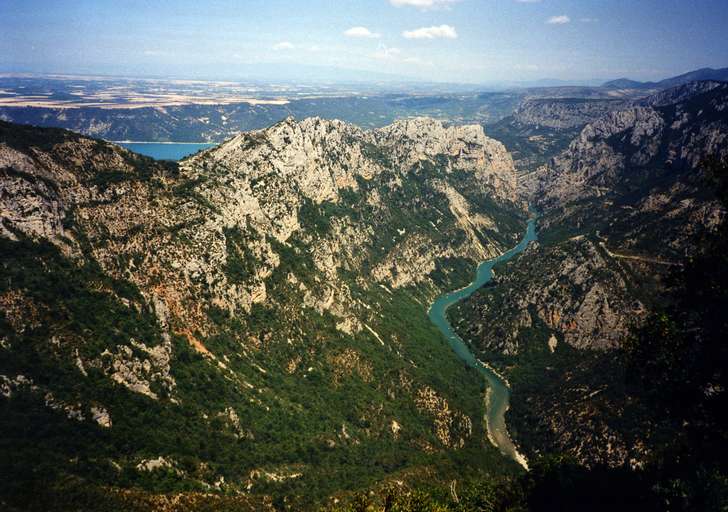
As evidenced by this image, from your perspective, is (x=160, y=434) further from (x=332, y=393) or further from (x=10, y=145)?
(x=10, y=145)

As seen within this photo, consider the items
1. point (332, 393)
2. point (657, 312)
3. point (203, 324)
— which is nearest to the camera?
point (657, 312)

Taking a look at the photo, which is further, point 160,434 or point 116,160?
point 116,160

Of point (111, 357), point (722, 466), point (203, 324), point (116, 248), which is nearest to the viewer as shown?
point (722, 466)

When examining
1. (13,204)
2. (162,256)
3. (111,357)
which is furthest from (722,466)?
(13,204)

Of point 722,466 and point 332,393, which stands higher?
point 722,466

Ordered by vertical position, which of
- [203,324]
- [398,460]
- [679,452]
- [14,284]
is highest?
[14,284]

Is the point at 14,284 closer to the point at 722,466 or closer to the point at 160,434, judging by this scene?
the point at 160,434

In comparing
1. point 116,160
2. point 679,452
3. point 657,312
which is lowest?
point 679,452

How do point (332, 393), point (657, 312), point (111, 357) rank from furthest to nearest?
point (332, 393)
point (111, 357)
point (657, 312)

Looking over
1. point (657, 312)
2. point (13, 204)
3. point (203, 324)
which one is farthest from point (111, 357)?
point (657, 312)
